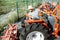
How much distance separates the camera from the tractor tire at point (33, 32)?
7.26 m

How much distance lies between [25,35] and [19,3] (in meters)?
0.64

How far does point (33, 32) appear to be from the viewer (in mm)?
7262

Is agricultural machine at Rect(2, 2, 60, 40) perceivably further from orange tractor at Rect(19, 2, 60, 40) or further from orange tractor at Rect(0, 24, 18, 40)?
orange tractor at Rect(0, 24, 18, 40)

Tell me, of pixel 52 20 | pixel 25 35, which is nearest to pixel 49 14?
pixel 52 20

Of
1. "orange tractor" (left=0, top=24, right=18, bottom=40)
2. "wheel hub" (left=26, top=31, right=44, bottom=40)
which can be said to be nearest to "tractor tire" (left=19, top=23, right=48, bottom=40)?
"wheel hub" (left=26, top=31, right=44, bottom=40)

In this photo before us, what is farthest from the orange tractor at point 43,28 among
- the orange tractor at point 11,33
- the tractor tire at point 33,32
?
the orange tractor at point 11,33

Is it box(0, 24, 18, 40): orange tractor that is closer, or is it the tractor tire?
the tractor tire

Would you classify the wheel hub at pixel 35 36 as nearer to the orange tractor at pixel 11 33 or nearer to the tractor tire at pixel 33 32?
the tractor tire at pixel 33 32

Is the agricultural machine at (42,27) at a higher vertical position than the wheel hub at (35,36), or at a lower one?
higher

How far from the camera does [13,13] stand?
24.2 ft

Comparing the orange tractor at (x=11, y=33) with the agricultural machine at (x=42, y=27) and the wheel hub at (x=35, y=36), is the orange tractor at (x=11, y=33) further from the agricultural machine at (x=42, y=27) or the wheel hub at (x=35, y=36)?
the wheel hub at (x=35, y=36)

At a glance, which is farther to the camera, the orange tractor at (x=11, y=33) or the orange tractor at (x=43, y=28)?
the orange tractor at (x=11, y=33)

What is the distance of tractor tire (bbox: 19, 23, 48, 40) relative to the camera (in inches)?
286

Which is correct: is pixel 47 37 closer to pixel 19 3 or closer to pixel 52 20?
pixel 52 20
